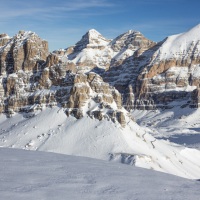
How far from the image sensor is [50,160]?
16406mm

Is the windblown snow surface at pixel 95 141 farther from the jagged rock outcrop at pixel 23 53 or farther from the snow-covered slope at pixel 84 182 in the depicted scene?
the snow-covered slope at pixel 84 182

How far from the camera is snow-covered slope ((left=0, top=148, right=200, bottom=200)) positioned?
35.8ft

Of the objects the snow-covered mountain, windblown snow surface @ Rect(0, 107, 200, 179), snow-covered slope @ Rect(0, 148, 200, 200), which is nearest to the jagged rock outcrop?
the snow-covered mountain

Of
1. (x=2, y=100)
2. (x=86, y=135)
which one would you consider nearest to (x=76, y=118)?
(x=86, y=135)

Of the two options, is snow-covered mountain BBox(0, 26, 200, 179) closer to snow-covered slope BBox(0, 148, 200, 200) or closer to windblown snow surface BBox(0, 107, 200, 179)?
windblown snow surface BBox(0, 107, 200, 179)

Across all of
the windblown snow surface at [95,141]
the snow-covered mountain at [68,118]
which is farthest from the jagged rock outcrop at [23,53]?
the windblown snow surface at [95,141]

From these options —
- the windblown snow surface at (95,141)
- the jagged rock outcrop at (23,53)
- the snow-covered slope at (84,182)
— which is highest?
the jagged rock outcrop at (23,53)

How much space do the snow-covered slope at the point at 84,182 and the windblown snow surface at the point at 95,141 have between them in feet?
212

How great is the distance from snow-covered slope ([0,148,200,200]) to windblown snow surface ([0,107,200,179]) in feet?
212

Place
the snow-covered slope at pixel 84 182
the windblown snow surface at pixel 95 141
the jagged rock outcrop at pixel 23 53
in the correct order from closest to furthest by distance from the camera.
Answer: the snow-covered slope at pixel 84 182 < the windblown snow surface at pixel 95 141 < the jagged rock outcrop at pixel 23 53

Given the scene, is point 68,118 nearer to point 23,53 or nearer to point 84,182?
point 23,53

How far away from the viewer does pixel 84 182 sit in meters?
12.3

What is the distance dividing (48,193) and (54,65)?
376ft

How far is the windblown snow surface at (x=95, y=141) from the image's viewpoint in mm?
86812
